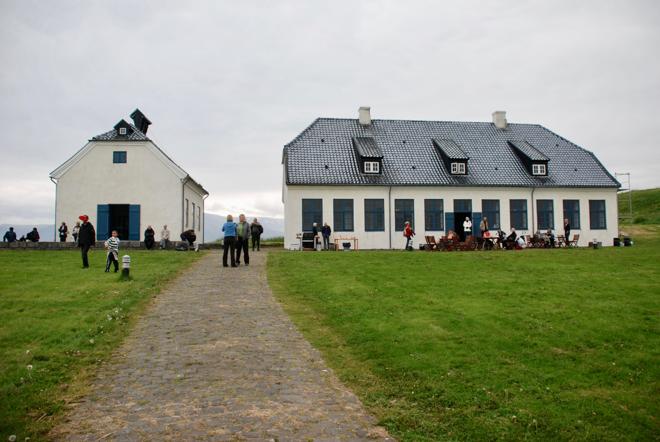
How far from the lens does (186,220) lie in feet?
Answer: 112

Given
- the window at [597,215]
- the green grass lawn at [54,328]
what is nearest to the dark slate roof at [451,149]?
the window at [597,215]

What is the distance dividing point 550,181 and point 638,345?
28.3 meters

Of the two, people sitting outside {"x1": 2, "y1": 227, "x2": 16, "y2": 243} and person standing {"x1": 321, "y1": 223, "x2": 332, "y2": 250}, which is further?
Answer: people sitting outside {"x1": 2, "y1": 227, "x2": 16, "y2": 243}

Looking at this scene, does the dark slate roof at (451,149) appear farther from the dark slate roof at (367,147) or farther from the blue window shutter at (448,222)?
the dark slate roof at (367,147)

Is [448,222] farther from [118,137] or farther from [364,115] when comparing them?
[118,137]

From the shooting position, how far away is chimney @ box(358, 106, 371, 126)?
123 feet

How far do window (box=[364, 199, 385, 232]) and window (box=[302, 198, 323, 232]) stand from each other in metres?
2.60

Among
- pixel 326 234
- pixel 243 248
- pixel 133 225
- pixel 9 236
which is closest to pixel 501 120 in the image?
pixel 326 234

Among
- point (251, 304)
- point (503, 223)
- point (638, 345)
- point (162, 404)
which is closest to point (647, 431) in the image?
point (638, 345)

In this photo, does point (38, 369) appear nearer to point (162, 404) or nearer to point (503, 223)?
point (162, 404)

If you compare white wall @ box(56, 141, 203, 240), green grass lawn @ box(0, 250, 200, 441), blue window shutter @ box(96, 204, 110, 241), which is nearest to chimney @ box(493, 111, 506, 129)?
white wall @ box(56, 141, 203, 240)

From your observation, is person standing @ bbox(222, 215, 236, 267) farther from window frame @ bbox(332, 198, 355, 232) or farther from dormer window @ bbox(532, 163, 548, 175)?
dormer window @ bbox(532, 163, 548, 175)

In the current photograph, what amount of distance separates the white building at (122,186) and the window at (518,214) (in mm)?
18940

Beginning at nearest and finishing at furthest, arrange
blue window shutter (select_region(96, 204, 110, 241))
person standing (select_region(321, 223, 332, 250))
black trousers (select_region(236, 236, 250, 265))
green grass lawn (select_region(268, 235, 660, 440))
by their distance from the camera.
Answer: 1. green grass lawn (select_region(268, 235, 660, 440))
2. black trousers (select_region(236, 236, 250, 265))
3. person standing (select_region(321, 223, 332, 250))
4. blue window shutter (select_region(96, 204, 110, 241))
